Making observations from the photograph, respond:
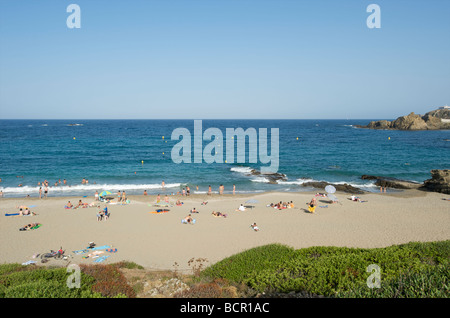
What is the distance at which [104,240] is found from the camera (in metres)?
19.8

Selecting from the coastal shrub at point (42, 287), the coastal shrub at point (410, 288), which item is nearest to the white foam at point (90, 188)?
the coastal shrub at point (42, 287)

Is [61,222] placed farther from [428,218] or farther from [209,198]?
[428,218]

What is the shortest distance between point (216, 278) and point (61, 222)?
57.9ft

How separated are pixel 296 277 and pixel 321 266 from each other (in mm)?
1029

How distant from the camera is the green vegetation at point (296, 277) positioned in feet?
24.7

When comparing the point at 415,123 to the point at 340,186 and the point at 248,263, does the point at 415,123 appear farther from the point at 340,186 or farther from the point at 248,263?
the point at 248,263

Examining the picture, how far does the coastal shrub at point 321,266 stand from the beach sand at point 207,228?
467 cm

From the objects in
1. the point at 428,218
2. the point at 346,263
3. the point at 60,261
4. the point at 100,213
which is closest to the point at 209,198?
the point at 100,213

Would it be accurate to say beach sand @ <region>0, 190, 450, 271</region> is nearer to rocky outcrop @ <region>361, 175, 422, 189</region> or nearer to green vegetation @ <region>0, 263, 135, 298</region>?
green vegetation @ <region>0, 263, 135, 298</region>

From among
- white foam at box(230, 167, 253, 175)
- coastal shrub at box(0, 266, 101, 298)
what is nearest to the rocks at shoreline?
white foam at box(230, 167, 253, 175)
